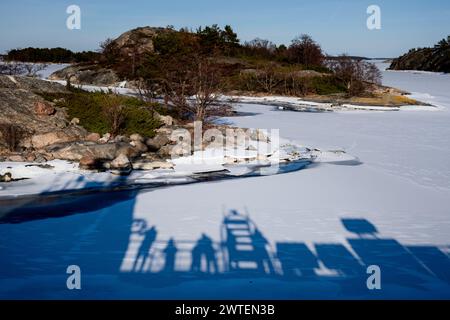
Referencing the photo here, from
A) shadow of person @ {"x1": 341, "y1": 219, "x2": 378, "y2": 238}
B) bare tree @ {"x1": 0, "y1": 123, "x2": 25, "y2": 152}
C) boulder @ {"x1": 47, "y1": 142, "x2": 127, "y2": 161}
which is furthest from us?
bare tree @ {"x1": 0, "y1": 123, "x2": 25, "y2": 152}

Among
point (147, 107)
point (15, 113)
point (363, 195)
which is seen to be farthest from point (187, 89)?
point (363, 195)

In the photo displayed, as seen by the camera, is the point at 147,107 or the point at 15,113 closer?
the point at 15,113

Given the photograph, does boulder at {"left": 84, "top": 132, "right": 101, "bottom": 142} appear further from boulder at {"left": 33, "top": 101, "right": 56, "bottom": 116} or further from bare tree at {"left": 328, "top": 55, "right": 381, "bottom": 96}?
bare tree at {"left": 328, "top": 55, "right": 381, "bottom": 96}

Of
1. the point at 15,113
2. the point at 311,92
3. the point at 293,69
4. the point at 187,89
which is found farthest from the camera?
the point at 293,69

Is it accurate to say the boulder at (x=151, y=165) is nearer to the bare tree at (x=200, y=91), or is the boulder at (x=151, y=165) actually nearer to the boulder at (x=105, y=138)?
the boulder at (x=105, y=138)

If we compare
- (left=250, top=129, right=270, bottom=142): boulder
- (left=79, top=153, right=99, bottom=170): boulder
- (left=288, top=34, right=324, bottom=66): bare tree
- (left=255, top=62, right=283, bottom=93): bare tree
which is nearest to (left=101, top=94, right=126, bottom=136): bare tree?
(left=79, top=153, right=99, bottom=170): boulder
